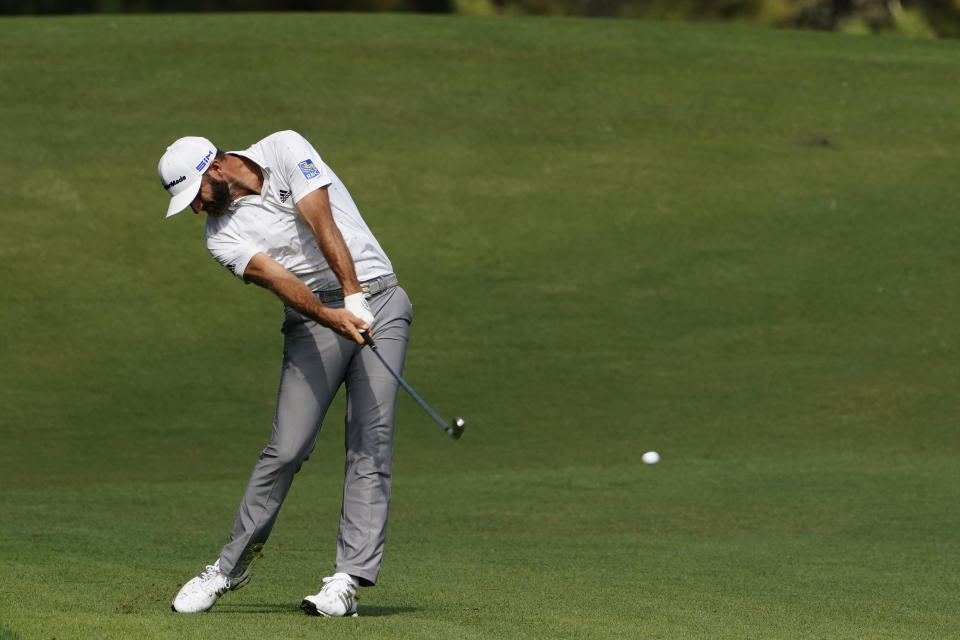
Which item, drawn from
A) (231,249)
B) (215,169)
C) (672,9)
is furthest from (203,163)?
(672,9)

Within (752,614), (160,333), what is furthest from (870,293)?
(752,614)

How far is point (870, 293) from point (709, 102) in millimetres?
3141

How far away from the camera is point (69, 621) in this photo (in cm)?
467

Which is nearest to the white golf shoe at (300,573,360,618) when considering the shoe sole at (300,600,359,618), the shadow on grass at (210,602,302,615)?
the shoe sole at (300,600,359,618)

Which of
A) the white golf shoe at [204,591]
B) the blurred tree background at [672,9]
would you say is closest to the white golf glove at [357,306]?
the white golf shoe at [204,591]

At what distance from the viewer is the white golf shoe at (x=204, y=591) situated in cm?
507

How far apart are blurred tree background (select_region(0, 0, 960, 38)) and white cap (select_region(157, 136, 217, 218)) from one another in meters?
16.0

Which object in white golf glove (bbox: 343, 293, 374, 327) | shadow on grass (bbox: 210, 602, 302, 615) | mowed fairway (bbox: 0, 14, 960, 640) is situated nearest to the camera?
white golf glove (bbox: 343, 293, 374, 327)

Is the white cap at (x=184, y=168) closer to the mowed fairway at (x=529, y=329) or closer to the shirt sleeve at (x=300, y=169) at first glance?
the shirt sleeve at (x=300, y=169)

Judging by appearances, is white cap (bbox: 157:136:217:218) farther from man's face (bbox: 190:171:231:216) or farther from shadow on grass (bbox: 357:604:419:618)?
shadow on grass (bbox: 357:604:419:618)

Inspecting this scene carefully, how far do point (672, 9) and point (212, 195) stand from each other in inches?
701

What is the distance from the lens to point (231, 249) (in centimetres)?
512

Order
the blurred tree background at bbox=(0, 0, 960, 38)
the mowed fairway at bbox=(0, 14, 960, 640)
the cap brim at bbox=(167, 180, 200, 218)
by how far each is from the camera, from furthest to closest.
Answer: the blurred tree background at bbox=(0, 0, 960, 38) → the mowed fairway at bbox=(0, 14, 960, 640) → the cap brim at bbox=(167, 180, 200, 218)

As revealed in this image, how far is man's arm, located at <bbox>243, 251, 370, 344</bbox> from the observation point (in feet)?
16.4
